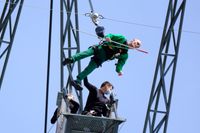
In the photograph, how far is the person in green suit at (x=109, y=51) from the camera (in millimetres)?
13695

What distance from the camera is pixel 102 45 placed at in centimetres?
1383

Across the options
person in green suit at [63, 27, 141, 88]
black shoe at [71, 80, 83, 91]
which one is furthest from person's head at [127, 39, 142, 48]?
black shoe at [71, 80, 83, 91]

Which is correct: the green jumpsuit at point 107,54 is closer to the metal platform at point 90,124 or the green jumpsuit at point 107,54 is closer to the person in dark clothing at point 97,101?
the person in dark clothing at point 97,101

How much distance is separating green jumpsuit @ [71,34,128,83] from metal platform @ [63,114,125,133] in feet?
4.21

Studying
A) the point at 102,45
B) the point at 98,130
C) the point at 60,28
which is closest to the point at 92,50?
the point at 102,45

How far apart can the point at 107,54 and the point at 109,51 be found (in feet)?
0.25

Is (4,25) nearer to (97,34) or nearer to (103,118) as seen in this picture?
(97,34)

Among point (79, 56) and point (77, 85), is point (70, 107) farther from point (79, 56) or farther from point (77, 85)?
point (79, 56)

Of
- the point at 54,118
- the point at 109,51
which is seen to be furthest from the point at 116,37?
the point at 54,118

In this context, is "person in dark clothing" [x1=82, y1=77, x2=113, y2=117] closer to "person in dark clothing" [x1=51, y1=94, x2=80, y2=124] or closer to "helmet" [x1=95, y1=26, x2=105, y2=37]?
"person in dark clothing" [x1=51, y1=94, x2=80, y2=124]

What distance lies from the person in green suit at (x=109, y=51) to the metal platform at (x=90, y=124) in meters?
1.19

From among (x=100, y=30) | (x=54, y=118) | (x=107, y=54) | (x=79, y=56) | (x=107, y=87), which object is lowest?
(x=54, y=118)

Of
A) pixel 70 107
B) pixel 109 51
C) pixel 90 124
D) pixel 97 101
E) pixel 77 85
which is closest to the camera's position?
pixel 90 124

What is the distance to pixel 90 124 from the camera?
496 inches
